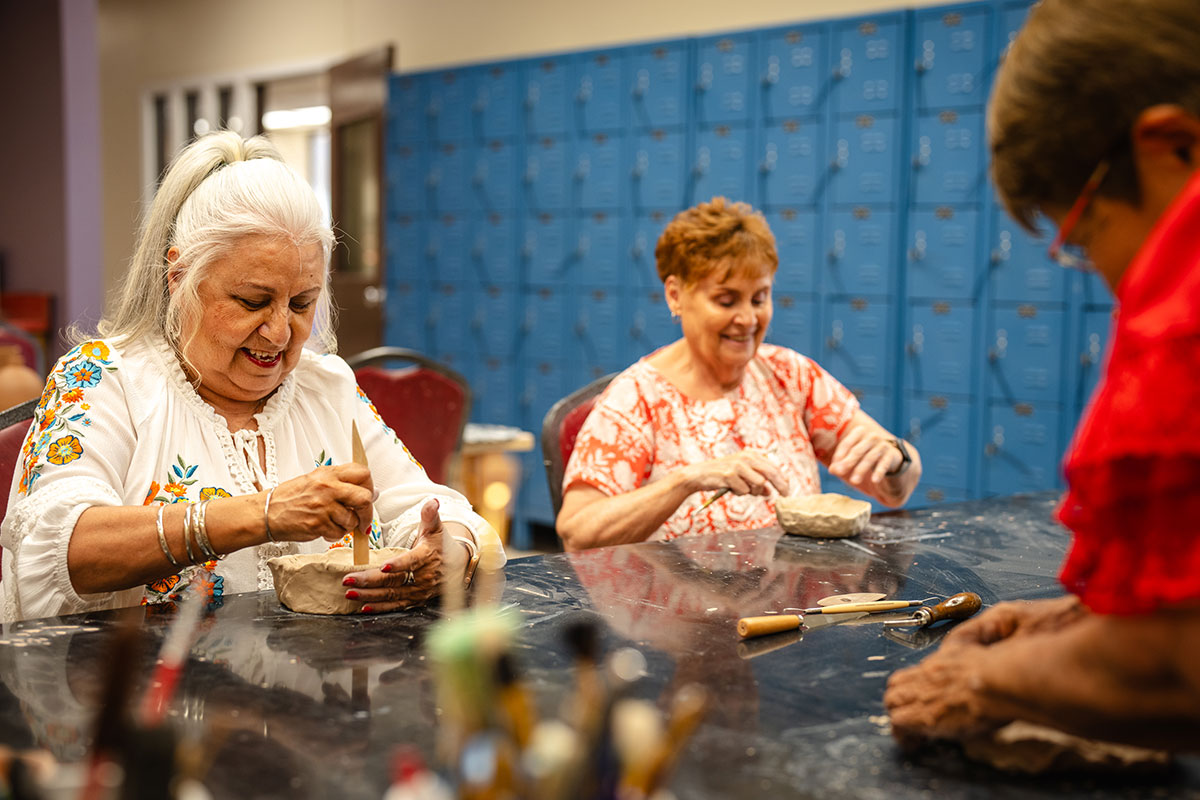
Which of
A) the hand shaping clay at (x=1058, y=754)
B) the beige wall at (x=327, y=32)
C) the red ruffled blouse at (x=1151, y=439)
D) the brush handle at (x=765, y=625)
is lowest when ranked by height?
the brush handle at (x=765, y=625)

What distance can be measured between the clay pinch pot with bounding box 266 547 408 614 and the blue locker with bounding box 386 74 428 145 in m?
5.40

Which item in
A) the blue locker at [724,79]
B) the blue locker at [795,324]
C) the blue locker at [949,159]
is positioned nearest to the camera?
the blue locker at [949,159]

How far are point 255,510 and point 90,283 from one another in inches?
215

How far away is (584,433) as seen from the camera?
2395 mm

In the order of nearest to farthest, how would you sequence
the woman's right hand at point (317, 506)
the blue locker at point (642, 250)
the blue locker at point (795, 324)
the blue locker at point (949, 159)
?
1. the woman's right hand at point (317, 506)
2. the blue locker at point (949, 159)
3. the blue locker at point (795, 324)
4. the blue locker at point (642, 250)

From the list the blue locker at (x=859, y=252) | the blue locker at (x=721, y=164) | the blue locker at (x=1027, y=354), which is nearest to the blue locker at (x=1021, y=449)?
the blue locker at (x=1027, y=354)

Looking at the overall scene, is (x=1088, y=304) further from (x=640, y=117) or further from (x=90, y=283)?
(x=90, y=283)

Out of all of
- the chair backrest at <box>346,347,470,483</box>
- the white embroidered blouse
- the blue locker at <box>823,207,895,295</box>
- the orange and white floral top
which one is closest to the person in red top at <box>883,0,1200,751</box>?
the white embroidered blouse

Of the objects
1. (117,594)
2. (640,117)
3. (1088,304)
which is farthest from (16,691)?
(640,117)

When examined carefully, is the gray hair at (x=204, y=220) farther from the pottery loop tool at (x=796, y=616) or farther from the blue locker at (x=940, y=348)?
the blue locker at (x=940, y=348)

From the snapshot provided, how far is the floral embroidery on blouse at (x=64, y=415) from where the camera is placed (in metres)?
1.62

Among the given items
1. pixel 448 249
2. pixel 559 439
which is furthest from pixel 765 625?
pixel 448 249

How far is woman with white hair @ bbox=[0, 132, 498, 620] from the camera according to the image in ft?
5.05

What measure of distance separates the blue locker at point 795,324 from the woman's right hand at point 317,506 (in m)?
3.69
